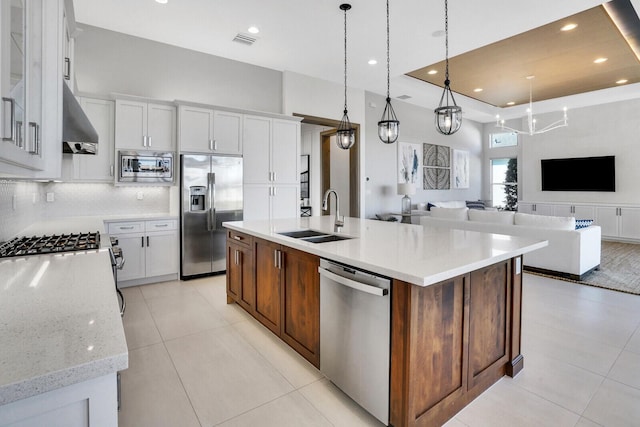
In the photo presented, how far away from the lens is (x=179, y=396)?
2031mm

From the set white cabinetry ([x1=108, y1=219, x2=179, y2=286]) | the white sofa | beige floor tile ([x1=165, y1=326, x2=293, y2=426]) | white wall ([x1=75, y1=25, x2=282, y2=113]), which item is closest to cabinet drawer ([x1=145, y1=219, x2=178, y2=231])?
white cabinetry ([x1=108, y1=219, x2=179, y2=286])

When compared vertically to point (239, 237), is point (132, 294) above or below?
below

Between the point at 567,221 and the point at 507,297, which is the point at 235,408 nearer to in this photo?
the point at 507,297

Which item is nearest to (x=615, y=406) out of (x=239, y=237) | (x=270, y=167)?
(x=239, y=237)

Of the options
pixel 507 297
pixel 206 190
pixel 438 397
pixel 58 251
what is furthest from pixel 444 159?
pixel 58 251

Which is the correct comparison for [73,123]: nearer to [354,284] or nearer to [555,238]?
[354,284]

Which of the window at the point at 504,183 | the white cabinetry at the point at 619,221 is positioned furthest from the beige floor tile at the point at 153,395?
the window at the point at 504,183

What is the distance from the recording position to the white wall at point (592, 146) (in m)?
7.36

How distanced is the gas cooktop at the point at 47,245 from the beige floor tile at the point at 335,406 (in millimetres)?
1663

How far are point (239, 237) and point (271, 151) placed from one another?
2.35 meters

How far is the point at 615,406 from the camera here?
1.90 meters

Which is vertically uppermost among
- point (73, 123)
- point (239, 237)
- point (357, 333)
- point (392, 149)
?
point (392, 149)

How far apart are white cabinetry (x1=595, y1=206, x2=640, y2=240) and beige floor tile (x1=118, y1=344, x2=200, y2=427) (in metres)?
8.99

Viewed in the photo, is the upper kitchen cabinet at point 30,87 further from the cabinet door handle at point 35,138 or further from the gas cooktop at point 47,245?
the gas cooktop at point 47,245
